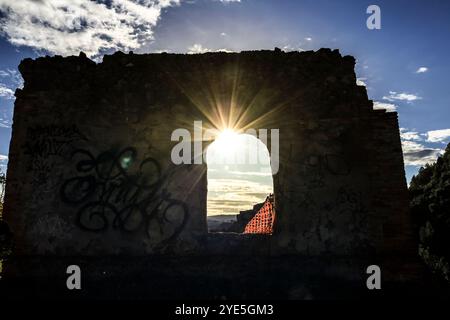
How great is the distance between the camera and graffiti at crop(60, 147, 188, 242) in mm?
5109

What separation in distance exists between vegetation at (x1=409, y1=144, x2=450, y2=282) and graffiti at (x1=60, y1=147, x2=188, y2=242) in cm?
900

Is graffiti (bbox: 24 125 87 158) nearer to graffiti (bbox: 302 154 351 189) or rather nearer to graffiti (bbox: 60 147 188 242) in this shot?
graffiti (bbox: 60 147 188 242)

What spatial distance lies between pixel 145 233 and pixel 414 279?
3.89m

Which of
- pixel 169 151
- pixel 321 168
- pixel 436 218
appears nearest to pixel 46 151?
pixel 169 151

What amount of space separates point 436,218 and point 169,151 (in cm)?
925

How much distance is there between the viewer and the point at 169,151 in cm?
525

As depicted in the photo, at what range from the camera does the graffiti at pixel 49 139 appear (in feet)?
17.6

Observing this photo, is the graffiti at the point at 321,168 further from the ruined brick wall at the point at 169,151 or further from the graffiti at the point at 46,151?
the graffiti at the point at 46,151

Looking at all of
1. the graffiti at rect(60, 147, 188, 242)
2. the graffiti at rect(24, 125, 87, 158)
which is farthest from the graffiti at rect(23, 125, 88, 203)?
the graffiti at rect(60, 147, 188, 242)

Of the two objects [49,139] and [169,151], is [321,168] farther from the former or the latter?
[49,139]

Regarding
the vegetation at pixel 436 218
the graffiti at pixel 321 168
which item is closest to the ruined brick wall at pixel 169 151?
the graffiti at pixel 321 168
